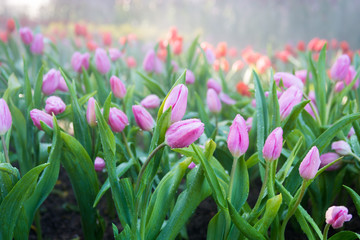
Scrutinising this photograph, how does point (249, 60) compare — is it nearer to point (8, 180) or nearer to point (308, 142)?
point (308, 142)

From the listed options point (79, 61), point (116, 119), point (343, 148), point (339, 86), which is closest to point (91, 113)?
point (116, 119)

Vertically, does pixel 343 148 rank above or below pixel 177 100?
below

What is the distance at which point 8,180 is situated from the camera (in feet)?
2.74

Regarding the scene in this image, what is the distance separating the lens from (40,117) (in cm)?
91

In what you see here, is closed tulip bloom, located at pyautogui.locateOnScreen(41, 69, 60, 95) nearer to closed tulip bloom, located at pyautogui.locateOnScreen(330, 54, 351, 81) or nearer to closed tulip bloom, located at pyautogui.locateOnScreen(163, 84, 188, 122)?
closed tulip bloom, located at pyautogui.locateOnScreen(163, 84, 188, 122)

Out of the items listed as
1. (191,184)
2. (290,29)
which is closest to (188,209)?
(191,184)

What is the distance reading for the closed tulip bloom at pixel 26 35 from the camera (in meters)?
1.63

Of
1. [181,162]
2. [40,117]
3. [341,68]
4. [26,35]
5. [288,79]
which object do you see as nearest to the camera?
[181,162]

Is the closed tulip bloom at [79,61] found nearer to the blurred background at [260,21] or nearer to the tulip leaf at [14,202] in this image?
the tulip leaf at [14,202]

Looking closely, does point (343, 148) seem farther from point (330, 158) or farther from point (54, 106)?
point (54, 106)

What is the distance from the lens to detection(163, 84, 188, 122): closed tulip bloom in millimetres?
727

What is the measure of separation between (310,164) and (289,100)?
6.7 inches

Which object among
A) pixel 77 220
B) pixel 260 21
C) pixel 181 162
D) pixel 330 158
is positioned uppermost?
pixel 181 162

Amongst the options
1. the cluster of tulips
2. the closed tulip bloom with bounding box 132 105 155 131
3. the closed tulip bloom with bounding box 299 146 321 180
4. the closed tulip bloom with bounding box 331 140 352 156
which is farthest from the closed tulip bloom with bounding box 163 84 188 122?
the closed tulip bloom with bounding box 331 140 352 156
